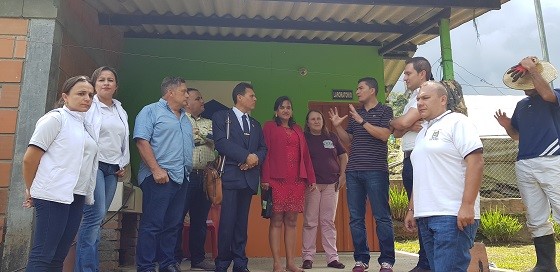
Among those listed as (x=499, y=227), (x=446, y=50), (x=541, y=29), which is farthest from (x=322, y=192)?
(x=541, y=29)

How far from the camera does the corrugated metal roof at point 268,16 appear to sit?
18.1 feet

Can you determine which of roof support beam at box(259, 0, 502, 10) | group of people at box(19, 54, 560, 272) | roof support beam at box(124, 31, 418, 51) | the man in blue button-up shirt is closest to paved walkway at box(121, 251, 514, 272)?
group of people at box(19, 54, 560, 272)

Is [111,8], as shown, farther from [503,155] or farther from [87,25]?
[503,155]

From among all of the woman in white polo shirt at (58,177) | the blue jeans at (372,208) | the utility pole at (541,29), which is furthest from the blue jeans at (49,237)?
the utility pole at (541,29)

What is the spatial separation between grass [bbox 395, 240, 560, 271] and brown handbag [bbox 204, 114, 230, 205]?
4.00 metres

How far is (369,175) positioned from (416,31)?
3053 mm

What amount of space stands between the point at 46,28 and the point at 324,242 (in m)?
3.43

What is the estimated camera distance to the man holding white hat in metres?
3.70

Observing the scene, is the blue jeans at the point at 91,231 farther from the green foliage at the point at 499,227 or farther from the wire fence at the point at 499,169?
the wire fence at the point at 499,169

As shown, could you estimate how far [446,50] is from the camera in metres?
5.34

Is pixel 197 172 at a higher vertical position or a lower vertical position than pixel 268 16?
lower

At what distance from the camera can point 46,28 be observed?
13.5ft

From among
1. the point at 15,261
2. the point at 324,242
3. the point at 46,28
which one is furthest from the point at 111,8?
the point at 324,242

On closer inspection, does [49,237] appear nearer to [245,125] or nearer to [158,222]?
[158,222]
